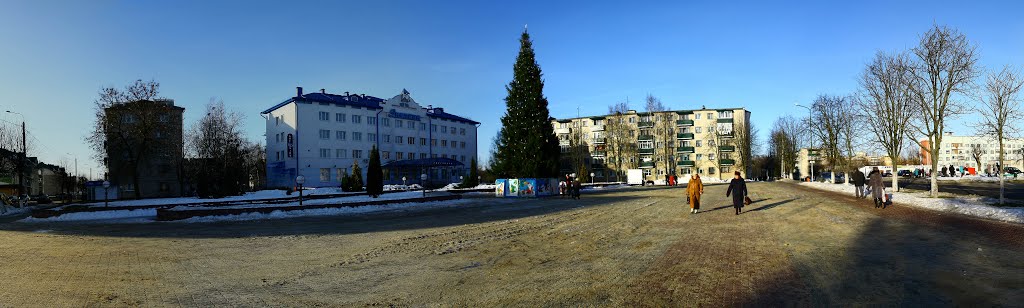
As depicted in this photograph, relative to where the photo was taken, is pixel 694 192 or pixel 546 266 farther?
pixel 694 192

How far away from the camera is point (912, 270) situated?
6898 mm

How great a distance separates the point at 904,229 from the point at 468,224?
10.6 metres

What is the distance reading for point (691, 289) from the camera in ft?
19.6

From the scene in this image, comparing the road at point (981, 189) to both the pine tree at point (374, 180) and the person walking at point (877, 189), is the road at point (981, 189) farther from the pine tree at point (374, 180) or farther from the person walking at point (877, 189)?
the pine tree at point (374, 180)

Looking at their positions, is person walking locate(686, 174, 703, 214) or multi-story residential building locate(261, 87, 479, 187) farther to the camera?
multi-story residential building locate(261, 87, 479, 187)

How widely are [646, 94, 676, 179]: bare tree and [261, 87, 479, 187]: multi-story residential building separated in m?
31.4

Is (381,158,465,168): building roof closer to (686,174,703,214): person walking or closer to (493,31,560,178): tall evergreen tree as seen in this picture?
(493,31,560,178): tall evergreen tree

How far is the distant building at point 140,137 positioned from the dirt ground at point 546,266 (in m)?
31.4

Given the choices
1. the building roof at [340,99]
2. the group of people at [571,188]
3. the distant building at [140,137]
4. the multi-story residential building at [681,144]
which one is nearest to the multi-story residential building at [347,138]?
the building roof at [340,99]

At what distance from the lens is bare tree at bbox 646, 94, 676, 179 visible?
80.3 metres

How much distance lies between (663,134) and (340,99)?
160 ft

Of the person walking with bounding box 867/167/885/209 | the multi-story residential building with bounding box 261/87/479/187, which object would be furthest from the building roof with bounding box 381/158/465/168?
the person walking with bounding box 867/167/885/209

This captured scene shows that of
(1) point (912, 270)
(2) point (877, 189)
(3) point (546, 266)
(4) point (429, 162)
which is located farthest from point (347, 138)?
(1) point (912, 270)

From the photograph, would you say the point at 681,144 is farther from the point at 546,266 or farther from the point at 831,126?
the point at 546,266
